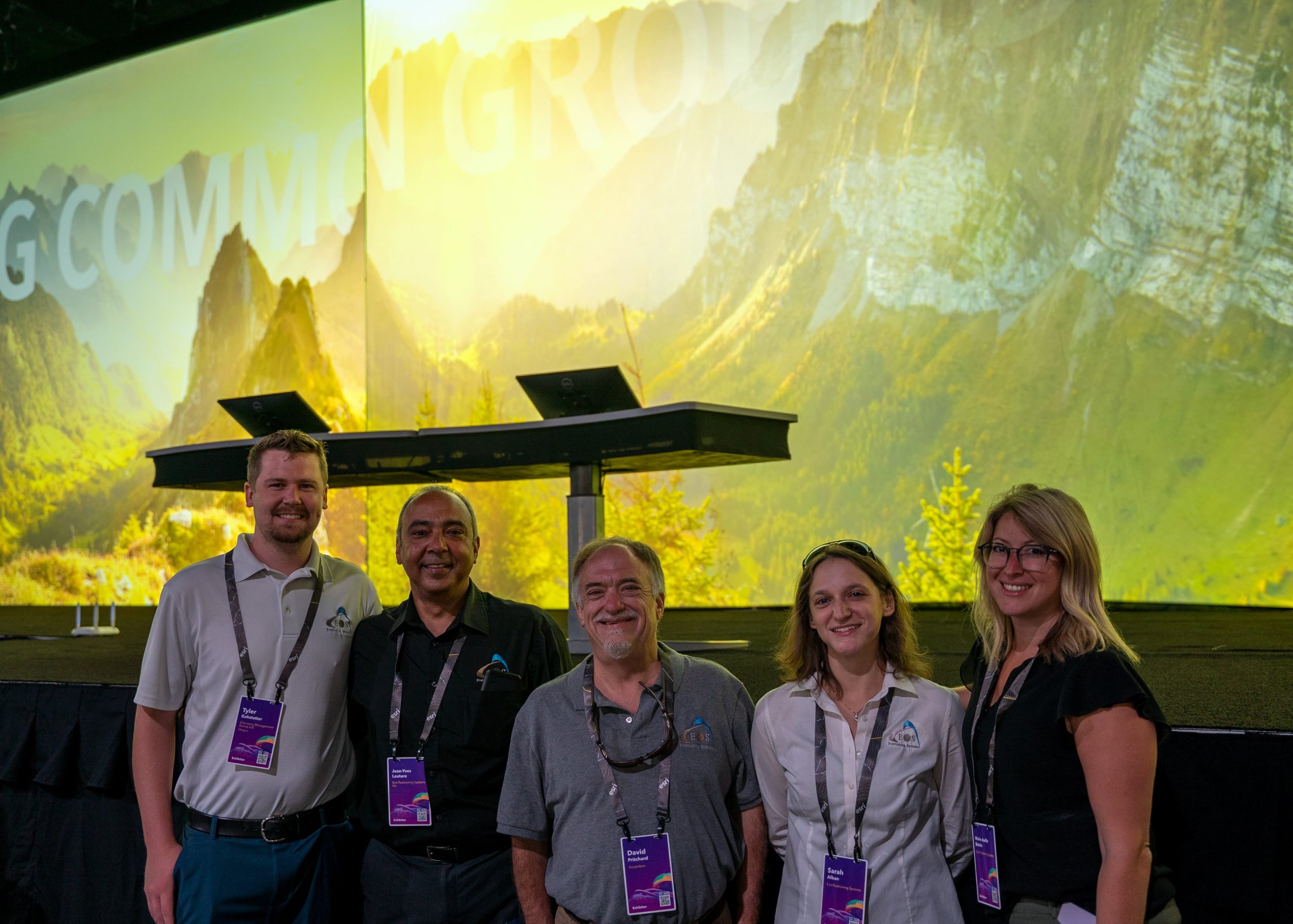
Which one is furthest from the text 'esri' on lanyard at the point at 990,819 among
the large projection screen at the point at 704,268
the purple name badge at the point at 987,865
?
the large projection screen at the point at 704,268

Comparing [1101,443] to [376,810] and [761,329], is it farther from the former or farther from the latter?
[376,810]

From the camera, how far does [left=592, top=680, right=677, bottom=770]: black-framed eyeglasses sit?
5.99ft

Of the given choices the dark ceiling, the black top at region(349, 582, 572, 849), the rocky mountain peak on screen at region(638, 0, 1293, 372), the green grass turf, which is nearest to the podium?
the green grass turf

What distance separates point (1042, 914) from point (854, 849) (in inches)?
12.0

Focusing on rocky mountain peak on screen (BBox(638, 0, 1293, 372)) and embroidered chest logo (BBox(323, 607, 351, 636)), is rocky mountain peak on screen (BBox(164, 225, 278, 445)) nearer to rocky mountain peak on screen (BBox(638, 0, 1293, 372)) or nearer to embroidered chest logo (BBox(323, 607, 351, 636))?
rocky mountain peak on screen (BBox(638, 0, 1293, 372))

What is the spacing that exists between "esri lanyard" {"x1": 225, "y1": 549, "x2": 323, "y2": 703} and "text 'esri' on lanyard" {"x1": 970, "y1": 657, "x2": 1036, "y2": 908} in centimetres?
139

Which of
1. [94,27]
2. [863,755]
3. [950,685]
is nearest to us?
[863,755]

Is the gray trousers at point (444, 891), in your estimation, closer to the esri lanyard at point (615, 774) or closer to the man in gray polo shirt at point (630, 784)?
the man in gray polo shirt at point (630, 784)

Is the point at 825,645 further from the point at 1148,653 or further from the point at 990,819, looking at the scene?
the point at 1148,653

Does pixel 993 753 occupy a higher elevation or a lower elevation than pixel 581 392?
lower

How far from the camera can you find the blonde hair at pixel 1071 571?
1.63 m

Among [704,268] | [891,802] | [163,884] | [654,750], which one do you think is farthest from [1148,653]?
[704,268]

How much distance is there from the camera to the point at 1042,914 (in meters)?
1.62

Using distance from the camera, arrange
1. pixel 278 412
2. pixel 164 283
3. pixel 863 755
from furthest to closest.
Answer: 1. pixel 164 283
2. pixel 278 412
3. pixel 863 755
